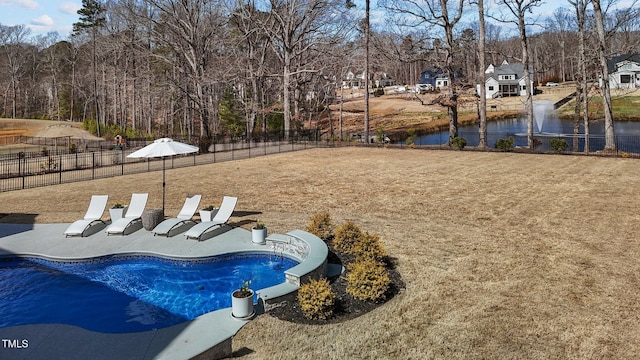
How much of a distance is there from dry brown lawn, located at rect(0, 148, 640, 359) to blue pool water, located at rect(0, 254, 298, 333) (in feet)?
6.95

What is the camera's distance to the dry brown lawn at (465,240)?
5.52 m

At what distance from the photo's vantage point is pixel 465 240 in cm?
988

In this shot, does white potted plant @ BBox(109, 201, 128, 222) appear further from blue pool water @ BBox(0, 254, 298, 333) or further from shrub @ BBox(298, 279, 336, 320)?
shrub @ BBox(298, 279, 336, 320)

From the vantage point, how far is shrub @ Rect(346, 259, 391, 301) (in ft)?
21.9

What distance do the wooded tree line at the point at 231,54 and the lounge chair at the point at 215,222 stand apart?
21934 millimetres

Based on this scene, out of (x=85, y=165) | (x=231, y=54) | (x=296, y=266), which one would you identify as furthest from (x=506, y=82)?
(x=296, y=266)

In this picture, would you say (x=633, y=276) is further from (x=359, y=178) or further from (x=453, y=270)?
(x=359, y=178)

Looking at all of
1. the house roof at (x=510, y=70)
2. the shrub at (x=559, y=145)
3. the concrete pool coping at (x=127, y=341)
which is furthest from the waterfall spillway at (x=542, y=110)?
the concrete pool coping at (x=127, y=341)

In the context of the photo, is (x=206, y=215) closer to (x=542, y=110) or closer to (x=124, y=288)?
(x=124, y=288)

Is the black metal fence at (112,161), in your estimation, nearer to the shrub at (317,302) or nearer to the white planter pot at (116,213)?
the white planter pot at (116,213)

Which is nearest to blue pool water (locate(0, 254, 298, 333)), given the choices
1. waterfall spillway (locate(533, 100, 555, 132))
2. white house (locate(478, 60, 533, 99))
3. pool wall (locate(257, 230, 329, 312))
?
pool wall (locate(257, 230, 329, 312))

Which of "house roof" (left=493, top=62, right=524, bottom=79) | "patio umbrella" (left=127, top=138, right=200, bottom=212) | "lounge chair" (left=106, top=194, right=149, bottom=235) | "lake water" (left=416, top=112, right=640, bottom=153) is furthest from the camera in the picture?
"house roof" (left=493, top=62, right=524, bottom=79)

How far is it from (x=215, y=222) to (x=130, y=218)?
2.57m

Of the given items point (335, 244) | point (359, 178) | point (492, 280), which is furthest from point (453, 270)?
point (359, 178)
